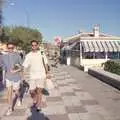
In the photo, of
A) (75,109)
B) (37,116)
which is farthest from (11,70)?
(75,109)

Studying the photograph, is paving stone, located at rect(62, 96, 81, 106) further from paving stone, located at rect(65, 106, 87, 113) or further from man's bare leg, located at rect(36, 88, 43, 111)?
man's bare leg, located at rect(36, 88, 43, 111)

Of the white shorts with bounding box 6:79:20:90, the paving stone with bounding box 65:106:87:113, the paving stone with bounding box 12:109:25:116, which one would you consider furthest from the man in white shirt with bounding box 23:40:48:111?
the paving stone with bounding box 65:106:87:113

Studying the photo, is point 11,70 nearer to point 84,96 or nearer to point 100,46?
point 84,96

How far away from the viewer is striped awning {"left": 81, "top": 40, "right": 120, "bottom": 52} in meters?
40.5

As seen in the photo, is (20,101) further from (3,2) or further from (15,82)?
(3,2)

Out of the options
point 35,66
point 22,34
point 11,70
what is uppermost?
point 22,34

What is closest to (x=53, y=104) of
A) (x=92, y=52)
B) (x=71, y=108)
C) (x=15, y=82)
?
(x=71, y=108)

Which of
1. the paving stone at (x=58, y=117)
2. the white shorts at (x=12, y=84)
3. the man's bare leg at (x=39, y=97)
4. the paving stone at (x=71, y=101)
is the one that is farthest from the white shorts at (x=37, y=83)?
the paving stone at (x=71, y=101)

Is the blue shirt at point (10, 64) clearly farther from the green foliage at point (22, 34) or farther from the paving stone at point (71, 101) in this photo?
the green foliage at point (22, 34)

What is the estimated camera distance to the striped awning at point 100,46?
40.5 meters

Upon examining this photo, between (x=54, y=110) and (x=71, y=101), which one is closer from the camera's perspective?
(x=54, y=110)

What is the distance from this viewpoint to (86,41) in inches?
1650

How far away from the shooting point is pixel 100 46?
137 ft

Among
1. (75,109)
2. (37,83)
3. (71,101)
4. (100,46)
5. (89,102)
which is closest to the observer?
(37,83)
